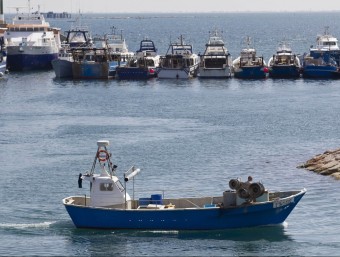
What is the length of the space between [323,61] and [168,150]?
209 ft

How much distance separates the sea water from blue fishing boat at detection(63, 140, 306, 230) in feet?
1.67

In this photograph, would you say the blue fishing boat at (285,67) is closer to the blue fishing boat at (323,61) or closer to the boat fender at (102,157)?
the blue fishing boat at (323,61)

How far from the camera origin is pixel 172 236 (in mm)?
55188

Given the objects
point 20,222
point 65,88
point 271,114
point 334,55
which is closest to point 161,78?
point 65,88

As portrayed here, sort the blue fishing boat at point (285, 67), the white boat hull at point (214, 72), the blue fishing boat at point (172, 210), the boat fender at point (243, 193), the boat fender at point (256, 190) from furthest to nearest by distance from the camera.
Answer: the blue fishing boat at point (285, 67) → the white boat hull at point (214, 72) → the blue fishing boat at point (172, 210) → the boat fender at point (243, 193) → the boat fender at point (256, 190)

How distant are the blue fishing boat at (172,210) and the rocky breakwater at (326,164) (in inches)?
527

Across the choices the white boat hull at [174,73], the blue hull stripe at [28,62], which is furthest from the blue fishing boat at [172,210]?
the blue hull stripe at [28,62]

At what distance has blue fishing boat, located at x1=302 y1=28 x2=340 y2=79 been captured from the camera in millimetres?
134250

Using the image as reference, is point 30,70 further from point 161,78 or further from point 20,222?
point 20,222

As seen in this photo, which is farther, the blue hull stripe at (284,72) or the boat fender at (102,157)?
the blue hull stripe at (284,72)

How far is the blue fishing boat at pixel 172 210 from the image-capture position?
5512cm

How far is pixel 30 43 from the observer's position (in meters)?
157

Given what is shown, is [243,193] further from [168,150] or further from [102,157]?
[168,150]

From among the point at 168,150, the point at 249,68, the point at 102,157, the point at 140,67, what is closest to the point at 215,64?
the point at 249,68
